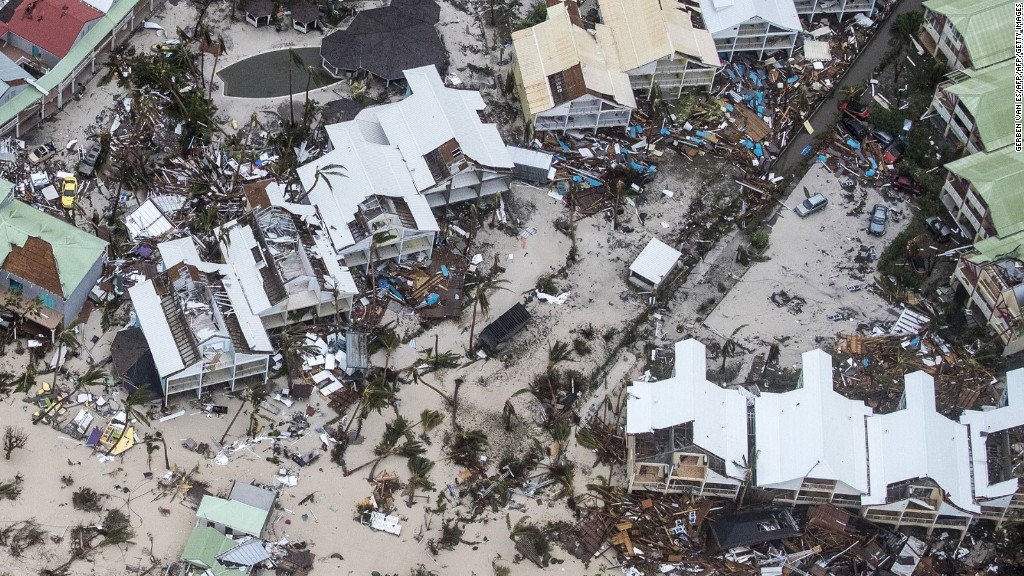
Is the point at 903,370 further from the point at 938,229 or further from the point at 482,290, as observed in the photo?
the point at 482,290

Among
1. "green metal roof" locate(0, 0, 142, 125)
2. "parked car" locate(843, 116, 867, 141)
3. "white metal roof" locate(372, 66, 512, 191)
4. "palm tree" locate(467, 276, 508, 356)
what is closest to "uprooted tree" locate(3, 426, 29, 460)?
"green metal roof" locate(0, 0, 142, 125)

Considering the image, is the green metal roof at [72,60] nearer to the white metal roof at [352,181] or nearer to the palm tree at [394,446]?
the white metal roof at [352,181]

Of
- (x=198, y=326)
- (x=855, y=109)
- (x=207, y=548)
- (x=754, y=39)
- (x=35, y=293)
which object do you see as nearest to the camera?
(x=207, y=548)

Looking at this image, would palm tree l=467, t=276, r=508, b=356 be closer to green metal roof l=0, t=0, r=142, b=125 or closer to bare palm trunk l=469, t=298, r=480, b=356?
bare palm trunk l=469, t=298, r=480, b=356

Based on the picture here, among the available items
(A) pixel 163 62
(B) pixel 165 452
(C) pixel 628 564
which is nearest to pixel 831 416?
(C) pixel 628 564

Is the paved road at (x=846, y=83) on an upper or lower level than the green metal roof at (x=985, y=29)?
lower

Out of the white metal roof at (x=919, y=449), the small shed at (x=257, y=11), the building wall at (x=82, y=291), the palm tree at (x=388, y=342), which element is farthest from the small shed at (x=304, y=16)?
the white metal roof at (x=919, y=449)

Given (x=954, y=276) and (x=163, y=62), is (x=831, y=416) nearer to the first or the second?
(x=954, y=276)

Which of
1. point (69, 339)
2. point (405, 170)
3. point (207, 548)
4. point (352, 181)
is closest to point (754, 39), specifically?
point (405, 170)
